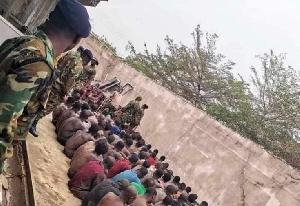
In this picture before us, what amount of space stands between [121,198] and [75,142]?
2.31m

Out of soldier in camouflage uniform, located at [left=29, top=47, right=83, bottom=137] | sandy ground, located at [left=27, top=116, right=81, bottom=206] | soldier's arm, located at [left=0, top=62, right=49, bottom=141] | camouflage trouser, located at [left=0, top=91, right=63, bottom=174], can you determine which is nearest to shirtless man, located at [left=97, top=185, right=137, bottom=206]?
sandy ground, located at [left=27, top=116, right=81, bottom=206]

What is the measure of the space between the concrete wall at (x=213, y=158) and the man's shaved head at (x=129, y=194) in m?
6.48

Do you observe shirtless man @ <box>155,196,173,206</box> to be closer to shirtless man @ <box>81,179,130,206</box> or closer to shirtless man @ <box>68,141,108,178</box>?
Answer: shirtless man @ <box>68,141,108,178</box>

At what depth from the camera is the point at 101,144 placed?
626cm

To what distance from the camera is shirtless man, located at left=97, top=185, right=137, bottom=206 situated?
4602mm

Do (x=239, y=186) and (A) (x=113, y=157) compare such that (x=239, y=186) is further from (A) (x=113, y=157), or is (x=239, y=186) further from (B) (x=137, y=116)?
(A) (x=113, y=157)

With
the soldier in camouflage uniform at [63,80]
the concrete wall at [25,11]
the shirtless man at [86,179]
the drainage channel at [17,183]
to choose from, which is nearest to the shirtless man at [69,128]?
the shirtless man at [86,179]

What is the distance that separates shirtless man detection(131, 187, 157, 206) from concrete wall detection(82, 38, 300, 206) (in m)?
5.55

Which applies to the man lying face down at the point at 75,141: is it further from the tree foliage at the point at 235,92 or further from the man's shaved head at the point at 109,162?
the tree foliage at the point at 235,92

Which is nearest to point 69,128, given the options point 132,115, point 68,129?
point 68,129

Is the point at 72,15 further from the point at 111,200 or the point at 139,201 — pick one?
the point at 139,201

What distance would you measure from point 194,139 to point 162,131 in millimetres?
1245

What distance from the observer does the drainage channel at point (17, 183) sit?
3568mm

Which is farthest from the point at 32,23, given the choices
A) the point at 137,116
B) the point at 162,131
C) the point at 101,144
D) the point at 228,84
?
the point at 228,84
